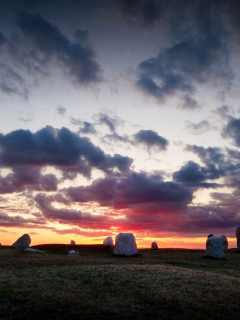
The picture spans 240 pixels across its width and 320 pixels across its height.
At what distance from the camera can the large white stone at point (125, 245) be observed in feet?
120

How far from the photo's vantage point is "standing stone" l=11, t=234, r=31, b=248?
47438mm

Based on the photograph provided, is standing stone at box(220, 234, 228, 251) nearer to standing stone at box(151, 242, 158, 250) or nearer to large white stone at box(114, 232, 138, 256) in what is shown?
standing stone at box(151, 242, 158, 250)

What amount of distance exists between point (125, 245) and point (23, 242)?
21.8 metres

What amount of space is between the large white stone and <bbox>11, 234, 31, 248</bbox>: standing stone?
64.9 ft

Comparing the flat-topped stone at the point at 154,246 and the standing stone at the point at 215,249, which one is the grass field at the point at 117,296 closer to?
the standing stone at the point at 215,249

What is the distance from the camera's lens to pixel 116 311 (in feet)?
34.4

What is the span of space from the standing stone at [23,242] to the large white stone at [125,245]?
19.8m

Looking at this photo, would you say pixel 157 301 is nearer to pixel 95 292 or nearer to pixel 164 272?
pixel 95 292

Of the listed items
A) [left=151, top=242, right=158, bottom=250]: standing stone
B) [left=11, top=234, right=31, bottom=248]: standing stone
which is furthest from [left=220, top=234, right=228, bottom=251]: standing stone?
[left=11, top=234, right=31, bottom=248]: standing stone

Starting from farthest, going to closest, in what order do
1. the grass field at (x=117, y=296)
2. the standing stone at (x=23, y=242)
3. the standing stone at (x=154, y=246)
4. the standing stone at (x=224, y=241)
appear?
the standing stone at (x=224, y=241)
the standing stone at (x=154, y=246)
the standing stone at (x=23, y=242)
the grass field at (x=117, y=296)

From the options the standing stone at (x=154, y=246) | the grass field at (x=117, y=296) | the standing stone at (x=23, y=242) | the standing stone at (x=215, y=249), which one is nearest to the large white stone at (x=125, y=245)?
the standing stone at (x=215, y=249)

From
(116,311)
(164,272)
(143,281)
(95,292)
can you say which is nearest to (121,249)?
(164,272)

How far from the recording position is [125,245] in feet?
121

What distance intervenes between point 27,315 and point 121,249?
27.8 metres
